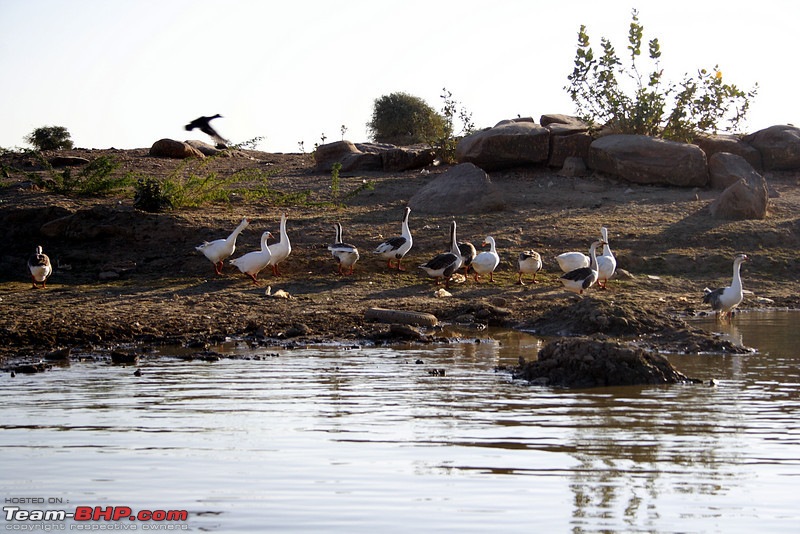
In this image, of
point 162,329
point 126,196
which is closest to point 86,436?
point 162,329

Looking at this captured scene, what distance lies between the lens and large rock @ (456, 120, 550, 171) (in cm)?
2412

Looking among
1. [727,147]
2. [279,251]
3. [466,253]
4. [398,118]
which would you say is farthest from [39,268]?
[398,118]

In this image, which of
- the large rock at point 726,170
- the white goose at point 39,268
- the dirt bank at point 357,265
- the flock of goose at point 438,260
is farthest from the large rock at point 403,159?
the white goose at point 39,268

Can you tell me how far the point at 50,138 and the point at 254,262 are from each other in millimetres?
17836

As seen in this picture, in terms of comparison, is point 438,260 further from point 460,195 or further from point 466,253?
point 460,195

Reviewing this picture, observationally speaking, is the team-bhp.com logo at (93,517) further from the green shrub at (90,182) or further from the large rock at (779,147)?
the large rock at (779,147)

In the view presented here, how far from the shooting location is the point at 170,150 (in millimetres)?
26562

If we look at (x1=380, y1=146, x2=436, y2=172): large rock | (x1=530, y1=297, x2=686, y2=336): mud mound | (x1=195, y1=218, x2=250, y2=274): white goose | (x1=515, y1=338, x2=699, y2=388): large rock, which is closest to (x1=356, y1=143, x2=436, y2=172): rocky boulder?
(x1=380, y1=146, x2=436, y2=172): large rock

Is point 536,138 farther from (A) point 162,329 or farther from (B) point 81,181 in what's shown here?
(A) point 162,329

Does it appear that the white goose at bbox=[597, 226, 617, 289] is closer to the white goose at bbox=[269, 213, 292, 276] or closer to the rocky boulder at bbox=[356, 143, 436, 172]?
the white goose at bbox=[269, 213, 292, 276]

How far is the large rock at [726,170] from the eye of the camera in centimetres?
2347

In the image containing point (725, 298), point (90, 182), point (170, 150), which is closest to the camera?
point (725, 298)

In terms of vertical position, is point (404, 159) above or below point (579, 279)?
above

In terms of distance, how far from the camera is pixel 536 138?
2431 cm
